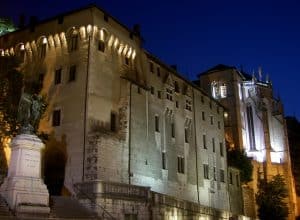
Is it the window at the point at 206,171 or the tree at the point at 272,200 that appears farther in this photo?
the tree at the point at 272,200

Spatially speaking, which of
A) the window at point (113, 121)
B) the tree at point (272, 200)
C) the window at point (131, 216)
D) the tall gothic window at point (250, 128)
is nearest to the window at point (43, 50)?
the window at point (113, 121)

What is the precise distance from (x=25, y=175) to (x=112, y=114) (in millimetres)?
14895

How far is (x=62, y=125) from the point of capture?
33.9 meters

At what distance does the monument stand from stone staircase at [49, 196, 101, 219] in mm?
1064

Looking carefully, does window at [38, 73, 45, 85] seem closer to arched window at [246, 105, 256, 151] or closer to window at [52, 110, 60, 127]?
window at [52, 110, 60, 127]

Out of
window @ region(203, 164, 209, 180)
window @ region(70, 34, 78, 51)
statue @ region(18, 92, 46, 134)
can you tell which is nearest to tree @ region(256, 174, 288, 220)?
window @ region(203, 164, 209, 180)

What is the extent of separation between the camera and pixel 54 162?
112ft

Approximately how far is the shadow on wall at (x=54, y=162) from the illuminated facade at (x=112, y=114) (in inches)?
20.8

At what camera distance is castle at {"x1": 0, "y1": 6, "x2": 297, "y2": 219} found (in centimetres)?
3097

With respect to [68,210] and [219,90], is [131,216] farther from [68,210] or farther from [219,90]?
[219,90]

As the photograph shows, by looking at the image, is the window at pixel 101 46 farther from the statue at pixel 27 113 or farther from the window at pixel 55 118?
the statue at pixel 27 113

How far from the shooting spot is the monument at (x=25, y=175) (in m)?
20.5

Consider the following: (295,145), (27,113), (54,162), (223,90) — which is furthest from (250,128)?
(27,113)

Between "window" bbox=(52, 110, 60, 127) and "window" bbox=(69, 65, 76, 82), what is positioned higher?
"window" bbox=(69, 65, 76, 82)
